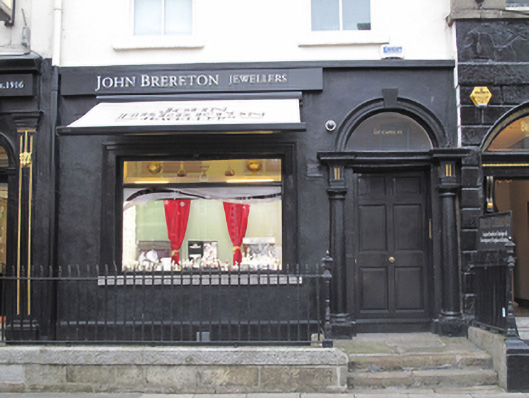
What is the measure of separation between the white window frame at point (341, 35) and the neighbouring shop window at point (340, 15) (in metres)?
0.12

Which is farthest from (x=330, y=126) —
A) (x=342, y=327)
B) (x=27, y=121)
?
(x=27, y=121)

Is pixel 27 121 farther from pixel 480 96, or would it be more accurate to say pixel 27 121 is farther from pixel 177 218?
pixel 480 96

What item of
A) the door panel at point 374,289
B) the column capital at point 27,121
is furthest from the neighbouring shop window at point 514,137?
the column capital at point 27,121

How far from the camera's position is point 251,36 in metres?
7.98

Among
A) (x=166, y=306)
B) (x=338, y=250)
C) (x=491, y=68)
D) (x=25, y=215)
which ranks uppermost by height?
(x=491, y=68)

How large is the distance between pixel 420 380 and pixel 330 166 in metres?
3.17

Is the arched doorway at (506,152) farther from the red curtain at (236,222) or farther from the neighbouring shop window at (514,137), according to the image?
the red curtain at (236,222)

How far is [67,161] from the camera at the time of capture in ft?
26.0

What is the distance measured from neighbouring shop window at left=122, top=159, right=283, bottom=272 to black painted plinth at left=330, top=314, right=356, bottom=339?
140 centimetres

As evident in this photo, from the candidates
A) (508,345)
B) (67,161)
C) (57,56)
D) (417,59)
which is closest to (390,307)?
(508,345)

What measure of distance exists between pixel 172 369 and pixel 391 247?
3717 mm

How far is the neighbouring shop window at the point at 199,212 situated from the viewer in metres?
7.99

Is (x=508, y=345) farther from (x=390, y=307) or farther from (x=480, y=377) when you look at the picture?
(x=390, y=307)

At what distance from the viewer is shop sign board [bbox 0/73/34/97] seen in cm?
783
